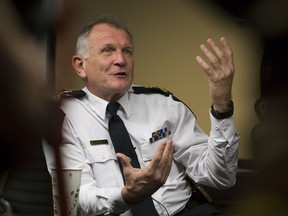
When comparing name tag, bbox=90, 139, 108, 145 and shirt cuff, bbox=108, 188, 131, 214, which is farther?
name tag, bbox=90, 139, 108, 145

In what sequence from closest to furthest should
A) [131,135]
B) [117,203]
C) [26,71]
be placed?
1. [26,71]
2. [117,203]
3. [131,135]

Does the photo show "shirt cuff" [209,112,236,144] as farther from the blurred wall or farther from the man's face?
the blurred wall

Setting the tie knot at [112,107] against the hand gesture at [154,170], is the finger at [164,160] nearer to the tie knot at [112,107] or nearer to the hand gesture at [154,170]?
the hand gesture at [154,170]

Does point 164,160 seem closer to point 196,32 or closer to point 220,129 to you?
point 220,129

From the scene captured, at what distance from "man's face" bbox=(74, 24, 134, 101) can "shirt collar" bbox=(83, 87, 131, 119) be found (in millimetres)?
15

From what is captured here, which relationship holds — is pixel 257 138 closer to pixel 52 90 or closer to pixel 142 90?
pixel 52 90

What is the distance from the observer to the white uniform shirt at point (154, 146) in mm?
1224

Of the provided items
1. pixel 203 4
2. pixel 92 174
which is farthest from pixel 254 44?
pixel 92 174

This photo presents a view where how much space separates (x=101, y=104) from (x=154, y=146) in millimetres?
197

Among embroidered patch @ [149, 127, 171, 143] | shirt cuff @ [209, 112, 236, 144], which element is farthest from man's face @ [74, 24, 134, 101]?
shirt cuff @ [209, 112, 236, 144]

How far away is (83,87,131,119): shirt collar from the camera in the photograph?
1.42 m

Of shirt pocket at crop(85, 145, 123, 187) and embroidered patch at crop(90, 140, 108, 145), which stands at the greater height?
embroidered patch at crop(90, 140, 108, 145)

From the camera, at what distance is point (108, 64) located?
1465mm

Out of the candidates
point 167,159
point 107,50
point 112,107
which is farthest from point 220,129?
point 107,50
